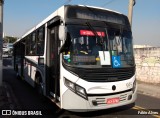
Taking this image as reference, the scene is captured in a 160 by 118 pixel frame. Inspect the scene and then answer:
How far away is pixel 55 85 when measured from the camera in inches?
289

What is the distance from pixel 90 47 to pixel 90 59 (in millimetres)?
340

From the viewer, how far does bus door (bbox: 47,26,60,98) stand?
7266 millimetres

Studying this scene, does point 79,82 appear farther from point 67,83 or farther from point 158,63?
point 158,63

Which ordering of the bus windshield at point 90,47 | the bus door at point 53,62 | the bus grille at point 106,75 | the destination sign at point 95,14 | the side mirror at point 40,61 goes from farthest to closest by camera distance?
the side mirror at point 40,61
the bus door at point 53,62
the destination sign at point 95,14
the bus windshield at point 90,47
the bus grille at point 106,75

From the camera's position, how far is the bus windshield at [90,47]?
663cm

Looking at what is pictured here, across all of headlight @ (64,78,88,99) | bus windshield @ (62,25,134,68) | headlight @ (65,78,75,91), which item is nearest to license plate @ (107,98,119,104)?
headlight @ (64,78,88,99)

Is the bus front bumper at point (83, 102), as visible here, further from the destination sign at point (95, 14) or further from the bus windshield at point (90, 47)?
the destination sign at point (95, 14)

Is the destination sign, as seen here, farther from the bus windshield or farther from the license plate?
the license plate

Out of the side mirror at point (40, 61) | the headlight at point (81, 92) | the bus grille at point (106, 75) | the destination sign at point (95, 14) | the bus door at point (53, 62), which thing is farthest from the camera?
the side mirror at point (40, 61)

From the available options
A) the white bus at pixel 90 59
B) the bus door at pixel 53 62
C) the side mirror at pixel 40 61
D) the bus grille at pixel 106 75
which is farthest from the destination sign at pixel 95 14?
the side mirror at pixel 40 61

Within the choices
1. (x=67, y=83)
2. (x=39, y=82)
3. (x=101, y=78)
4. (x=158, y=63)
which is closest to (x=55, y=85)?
(x=67, y=83)

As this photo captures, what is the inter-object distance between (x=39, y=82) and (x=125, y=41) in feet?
12.2

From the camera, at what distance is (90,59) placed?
6.67 meters

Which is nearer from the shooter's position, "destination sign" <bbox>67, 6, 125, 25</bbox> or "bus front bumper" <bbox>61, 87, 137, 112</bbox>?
"bus front bumper" <bbox>61, 87, 137, 112</bbox>
